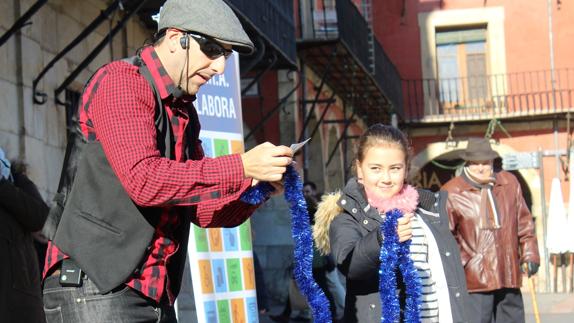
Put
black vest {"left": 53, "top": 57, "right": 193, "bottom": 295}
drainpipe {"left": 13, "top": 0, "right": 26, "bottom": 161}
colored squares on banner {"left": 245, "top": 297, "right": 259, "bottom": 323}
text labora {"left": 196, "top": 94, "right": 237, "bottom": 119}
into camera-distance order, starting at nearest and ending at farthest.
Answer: black vest {"left": 53, "top": 57, "right": 193, "bottom": 295} → text labora {"left": 196, "top": 94, "right": 237, "bottom": 119} → colored squares on banner {"left": 245, "top": 297, "right": 259, "bottom": 323} → drainpipe {"left": 13, "top": 0, "right": 26, "bottom": 161}

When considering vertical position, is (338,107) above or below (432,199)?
above

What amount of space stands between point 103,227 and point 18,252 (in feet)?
Result: 8.67

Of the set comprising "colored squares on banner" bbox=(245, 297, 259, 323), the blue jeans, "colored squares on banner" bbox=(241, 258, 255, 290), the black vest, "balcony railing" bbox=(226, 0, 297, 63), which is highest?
"balcony railing" bbox=(226, 0, 297, 63)

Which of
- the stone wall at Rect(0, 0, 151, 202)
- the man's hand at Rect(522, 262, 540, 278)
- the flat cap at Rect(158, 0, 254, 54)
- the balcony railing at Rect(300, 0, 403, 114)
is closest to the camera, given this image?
the flat cap at Rect(158, 0, 254, 54)

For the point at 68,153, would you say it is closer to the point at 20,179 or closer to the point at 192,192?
the point at 192,192

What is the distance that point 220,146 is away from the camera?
7016 millimetres

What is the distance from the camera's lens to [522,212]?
28.8ft

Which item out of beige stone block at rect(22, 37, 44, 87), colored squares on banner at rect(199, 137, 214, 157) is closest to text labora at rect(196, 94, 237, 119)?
colored squares on banner at rect(199, 137, 214, 157)

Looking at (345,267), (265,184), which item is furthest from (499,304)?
(265,184)

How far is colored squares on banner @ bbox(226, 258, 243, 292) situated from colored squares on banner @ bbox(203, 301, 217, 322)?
309 mm

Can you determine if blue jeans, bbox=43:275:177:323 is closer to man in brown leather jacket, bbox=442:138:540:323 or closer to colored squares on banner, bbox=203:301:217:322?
colored squares on banner, bbox=203:301:217:322

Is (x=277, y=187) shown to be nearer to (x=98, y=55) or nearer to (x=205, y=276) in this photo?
(x=205, y=276)

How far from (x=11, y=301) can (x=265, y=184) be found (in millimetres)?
2576

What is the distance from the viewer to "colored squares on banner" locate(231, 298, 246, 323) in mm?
6959
